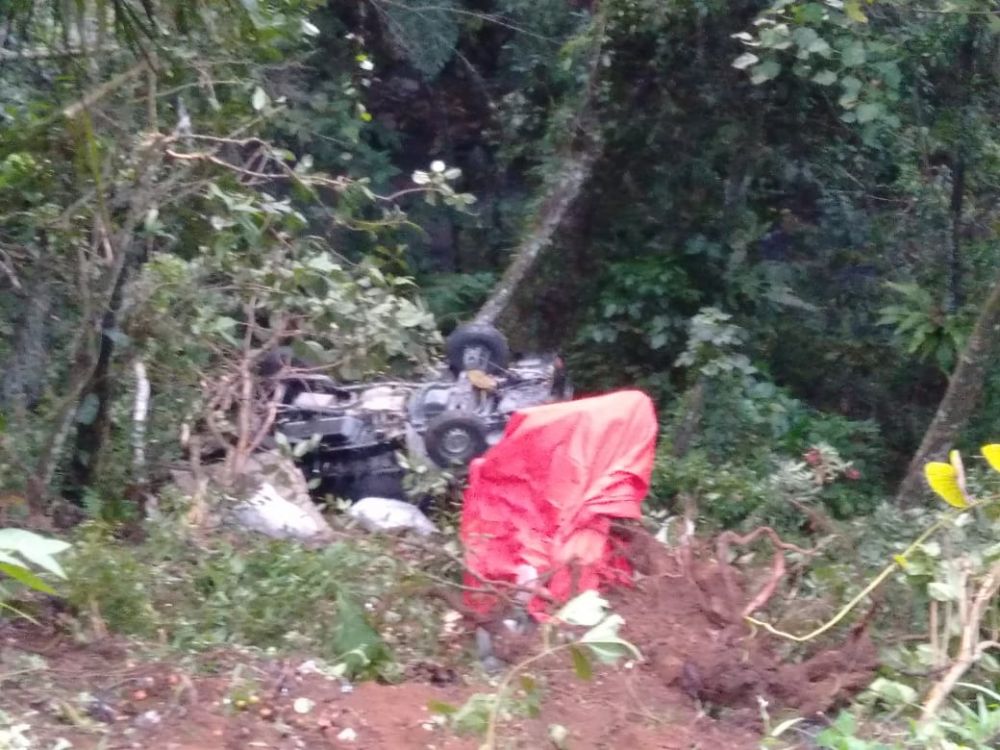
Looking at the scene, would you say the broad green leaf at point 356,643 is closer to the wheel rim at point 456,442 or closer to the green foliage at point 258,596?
the green foliage at point 258,596

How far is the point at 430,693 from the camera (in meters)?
3.62

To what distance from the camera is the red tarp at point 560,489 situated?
14.9 ft

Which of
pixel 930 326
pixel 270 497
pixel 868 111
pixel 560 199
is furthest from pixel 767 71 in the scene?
pixel 270 497

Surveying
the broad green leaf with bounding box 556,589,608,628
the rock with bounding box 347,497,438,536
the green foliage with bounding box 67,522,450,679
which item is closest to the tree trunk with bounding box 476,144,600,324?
the rock with bounding box 347,497,438,536

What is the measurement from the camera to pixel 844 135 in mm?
8195

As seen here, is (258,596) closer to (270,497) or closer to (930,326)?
(270,497)

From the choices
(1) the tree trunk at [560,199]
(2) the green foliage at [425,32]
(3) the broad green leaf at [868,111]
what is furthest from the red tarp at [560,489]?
(2) the green foliage at [425,32]

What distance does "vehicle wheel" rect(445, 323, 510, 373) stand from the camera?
A: 6.80 meters

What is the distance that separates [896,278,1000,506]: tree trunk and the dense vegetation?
0.02 meters

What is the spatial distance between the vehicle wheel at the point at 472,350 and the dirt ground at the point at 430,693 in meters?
2.83

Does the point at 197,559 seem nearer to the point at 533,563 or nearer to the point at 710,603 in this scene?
the point at 533,563

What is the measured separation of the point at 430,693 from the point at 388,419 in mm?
2884

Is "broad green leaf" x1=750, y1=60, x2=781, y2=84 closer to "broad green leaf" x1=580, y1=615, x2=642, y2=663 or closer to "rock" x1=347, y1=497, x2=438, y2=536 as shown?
"rock" x1=347, y1=497, x2=438, y2=536

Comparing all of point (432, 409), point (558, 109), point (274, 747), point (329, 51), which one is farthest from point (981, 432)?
point (329, 51)
